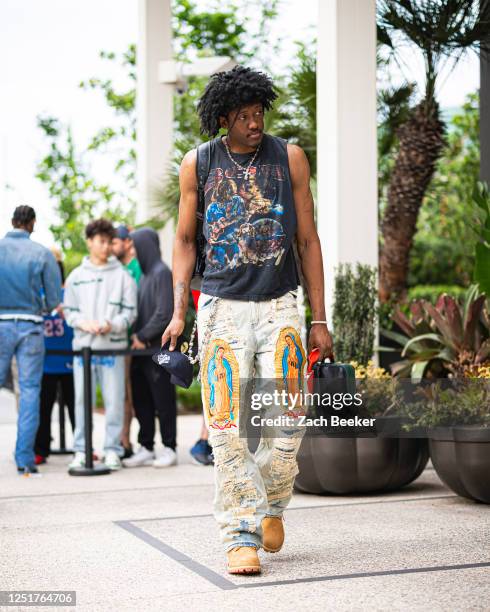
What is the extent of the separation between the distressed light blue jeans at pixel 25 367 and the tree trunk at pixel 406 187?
4.10 metres

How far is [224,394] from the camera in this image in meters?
4.73

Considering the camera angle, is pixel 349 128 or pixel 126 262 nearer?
pixel 349 128

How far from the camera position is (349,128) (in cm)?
860

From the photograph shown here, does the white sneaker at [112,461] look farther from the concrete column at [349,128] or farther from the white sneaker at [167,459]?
the concrete column at [349,128]

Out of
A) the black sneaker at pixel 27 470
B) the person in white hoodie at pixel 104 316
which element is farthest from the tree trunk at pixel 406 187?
the black sneaker at pixel 27 470

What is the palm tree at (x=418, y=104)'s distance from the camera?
29.3 feet

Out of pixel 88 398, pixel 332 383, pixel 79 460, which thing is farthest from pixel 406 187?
pixel 332 383

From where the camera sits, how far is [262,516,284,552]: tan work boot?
16.0 ft

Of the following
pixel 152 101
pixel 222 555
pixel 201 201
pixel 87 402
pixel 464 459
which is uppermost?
pixel 152 101

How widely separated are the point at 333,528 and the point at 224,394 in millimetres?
1342


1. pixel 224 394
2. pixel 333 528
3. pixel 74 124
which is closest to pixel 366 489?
pixel 333 528

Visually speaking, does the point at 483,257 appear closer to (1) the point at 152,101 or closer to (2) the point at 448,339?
(2) the point at 448,339

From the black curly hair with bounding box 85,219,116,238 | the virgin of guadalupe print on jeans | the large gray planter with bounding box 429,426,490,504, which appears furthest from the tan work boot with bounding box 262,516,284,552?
the black curly hair with bounding box 85,219,116,238

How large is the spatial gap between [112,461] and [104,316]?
113 cm
